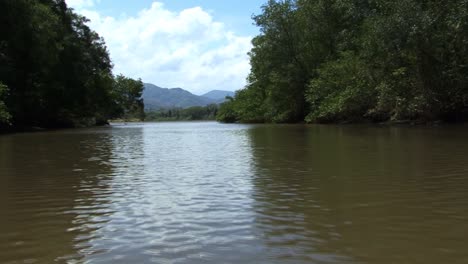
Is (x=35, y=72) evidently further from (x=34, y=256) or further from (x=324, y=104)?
(x=34, y=256)

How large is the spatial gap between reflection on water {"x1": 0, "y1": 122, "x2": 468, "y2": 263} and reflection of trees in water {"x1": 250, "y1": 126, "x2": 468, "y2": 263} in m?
→ 0.02

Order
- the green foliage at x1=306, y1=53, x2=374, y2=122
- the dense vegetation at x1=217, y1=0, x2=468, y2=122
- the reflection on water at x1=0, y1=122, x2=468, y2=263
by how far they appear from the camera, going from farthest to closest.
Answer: the green foliage at x1=306, y1=53, x2=374, y2=122
the dense vegetation at x1=217, y1=0, x2=468, y2=122
the reflection on water at x1=0, y1=122, x2=468, y2=263

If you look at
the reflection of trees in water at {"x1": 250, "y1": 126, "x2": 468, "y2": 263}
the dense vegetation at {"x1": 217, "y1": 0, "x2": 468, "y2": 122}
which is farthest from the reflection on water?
the dense vegetation at {"x1": 217, "y1": 0, "x2": 468, "y2": 122}

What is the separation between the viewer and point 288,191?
10.0 meters

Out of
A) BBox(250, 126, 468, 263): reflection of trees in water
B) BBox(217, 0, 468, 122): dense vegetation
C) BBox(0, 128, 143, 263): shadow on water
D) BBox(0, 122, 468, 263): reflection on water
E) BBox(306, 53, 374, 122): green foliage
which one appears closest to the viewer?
BBox(0, 122, 468, 263): reflection on water

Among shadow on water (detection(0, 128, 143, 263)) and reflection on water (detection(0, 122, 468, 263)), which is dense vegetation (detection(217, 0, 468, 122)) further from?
shadow on water (detection(0, 128, 143, 263))

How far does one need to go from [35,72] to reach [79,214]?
154ft

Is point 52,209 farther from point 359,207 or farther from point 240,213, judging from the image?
point 359,207

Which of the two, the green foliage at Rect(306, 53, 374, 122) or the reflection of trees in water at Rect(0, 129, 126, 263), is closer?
the reflection of trees in water at Rect(0, 129, 126, 263)

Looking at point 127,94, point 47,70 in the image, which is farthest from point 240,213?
point 127,94

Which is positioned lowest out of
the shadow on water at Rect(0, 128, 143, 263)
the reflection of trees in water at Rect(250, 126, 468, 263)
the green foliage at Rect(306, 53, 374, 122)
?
the reflection of trees in water at Rect(250, 126, 468, 263)

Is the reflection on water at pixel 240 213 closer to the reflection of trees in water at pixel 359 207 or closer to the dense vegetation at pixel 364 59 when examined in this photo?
the reflection of trees in water at pixel 359 207

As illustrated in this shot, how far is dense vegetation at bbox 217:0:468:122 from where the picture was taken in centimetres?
3891

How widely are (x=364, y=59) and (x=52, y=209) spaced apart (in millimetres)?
41305
